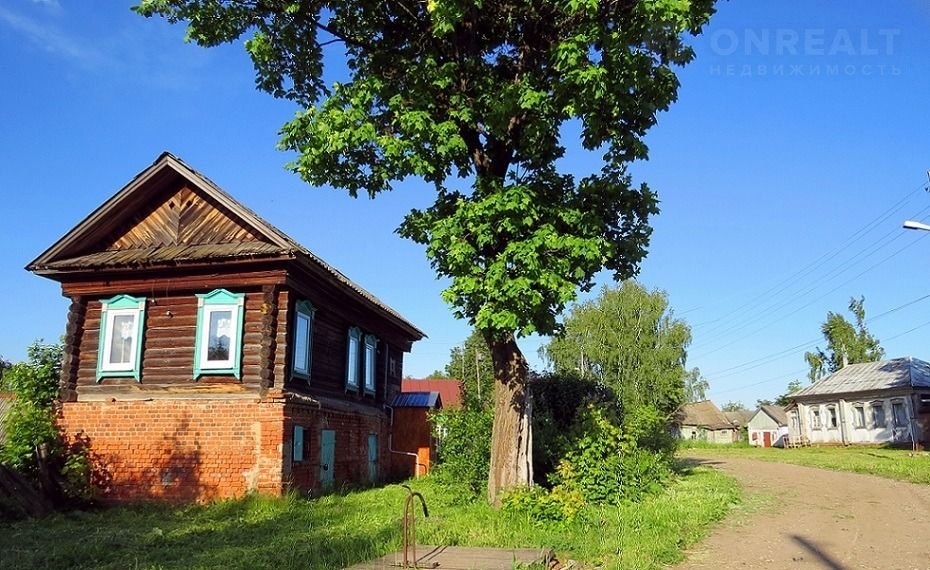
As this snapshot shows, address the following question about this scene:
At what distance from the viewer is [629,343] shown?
43.7m

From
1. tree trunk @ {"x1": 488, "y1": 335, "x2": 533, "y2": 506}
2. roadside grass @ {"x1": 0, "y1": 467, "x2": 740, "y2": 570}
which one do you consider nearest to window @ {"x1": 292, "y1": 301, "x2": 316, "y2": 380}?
roadside grass @ {"x1": 0, "y1": 467, "x2": 740, "y2": 570}

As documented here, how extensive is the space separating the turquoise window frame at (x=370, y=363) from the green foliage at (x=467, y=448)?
464cm

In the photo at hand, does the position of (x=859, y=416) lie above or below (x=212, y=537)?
above

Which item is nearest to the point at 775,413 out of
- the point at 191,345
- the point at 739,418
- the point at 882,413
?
the point at 739,418

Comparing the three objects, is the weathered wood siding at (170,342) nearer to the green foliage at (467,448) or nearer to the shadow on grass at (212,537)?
the shadow on grass at (212,537)

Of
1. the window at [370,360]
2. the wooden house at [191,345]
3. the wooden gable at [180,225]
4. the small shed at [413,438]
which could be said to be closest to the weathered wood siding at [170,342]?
the wooden house at [191,345]

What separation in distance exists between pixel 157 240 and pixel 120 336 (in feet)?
7.68

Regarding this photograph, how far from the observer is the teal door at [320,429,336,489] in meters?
16.7

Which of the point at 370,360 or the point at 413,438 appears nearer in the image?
the point at 370,360

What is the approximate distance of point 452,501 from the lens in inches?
550

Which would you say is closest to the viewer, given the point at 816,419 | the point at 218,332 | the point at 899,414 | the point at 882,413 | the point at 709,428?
the point at 218,332

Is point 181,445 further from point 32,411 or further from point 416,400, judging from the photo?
point 416,400

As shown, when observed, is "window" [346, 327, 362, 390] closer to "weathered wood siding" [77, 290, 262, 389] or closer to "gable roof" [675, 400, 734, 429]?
"weathered wood siding" [77, 290, 262, 389]

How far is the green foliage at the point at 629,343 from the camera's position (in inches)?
1705
